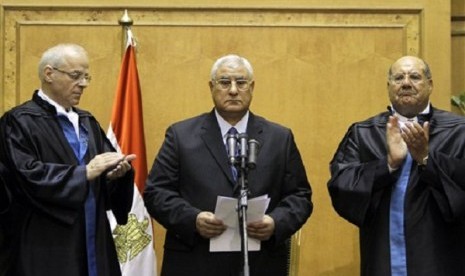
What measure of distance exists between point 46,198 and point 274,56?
2.31 metres

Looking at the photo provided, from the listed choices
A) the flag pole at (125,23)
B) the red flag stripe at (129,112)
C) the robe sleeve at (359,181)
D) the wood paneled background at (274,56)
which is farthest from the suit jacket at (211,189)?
the flag pole at (125,23)

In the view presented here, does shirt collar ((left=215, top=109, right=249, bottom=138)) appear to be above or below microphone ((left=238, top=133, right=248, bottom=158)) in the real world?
above

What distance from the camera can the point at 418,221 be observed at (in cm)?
466

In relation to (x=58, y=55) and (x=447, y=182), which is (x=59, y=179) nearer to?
(x=58, y=55)

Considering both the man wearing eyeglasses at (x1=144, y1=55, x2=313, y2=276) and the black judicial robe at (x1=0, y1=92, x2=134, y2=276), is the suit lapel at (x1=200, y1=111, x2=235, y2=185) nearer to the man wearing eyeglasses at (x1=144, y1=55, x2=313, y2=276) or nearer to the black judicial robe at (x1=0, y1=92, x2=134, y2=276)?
the man wearing eyeglasses at (x1=144, y1=55, x2=313, y2=276)

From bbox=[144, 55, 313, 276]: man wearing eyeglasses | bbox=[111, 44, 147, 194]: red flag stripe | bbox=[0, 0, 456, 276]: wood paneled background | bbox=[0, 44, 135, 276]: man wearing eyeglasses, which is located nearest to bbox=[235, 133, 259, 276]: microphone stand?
bbox=[144, 55, 313, 276]: man wearing eyeglasses

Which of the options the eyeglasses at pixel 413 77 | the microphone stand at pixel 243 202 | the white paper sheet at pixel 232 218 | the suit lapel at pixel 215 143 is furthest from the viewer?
the eyeglasses at pixel 413 77

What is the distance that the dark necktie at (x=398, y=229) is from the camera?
15.3 ft

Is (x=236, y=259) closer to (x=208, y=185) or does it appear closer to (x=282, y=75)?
(x=208, y=185)

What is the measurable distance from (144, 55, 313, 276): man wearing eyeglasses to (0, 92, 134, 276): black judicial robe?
0.35 metres

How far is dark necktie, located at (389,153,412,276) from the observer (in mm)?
4672

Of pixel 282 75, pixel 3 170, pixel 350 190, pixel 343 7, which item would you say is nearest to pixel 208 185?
pixel 350 190

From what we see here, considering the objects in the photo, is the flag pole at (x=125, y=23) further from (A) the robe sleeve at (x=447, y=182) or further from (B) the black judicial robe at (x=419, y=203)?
(A) the robe sleeve at (x=447, y=182)

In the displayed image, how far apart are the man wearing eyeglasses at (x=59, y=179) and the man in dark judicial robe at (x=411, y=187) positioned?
120 centimetres
